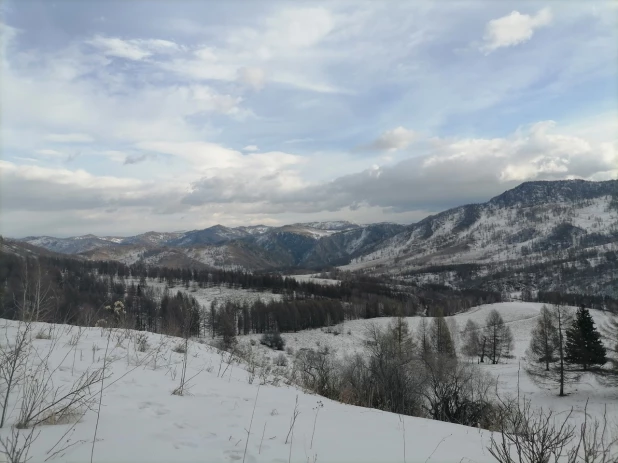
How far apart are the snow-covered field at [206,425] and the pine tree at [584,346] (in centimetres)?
3661

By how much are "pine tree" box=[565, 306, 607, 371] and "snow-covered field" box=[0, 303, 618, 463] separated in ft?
120

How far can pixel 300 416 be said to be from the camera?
5598mm

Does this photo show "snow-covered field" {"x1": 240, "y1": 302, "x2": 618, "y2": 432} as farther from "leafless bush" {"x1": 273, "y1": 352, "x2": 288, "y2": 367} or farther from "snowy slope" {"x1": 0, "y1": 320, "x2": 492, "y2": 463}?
"snowy slope" {"x1": 0, "y1": 320, "x2": 492, "y2": 463}

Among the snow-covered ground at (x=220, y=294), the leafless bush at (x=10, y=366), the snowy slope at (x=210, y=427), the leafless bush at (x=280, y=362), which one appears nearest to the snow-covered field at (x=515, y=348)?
the leafless bush at (x=280, y=362)

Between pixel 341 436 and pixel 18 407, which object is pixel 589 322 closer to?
pixel 341 436

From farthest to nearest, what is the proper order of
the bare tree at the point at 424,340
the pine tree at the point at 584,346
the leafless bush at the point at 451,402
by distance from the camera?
the bare tree at the point at 424,340 < the pine tree at the point at 584,346 < the leafless bush at the point at 451,402

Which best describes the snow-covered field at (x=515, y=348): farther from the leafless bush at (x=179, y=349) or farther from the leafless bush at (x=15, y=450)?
the leafless bush at (x=179, y=349)

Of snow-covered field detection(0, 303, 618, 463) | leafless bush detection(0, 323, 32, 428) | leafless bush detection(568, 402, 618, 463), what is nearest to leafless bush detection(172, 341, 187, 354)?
snow-covered field detection(0, 303, 618, 463)

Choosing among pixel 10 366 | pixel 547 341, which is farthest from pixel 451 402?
pixel 547 341

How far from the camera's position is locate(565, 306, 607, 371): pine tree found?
33594 mm

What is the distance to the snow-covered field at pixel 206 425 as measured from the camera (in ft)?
11.7

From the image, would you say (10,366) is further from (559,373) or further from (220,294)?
(220,294)

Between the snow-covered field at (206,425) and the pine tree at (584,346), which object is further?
the pine tree at (584,346)

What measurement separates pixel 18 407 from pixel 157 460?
200 cm
